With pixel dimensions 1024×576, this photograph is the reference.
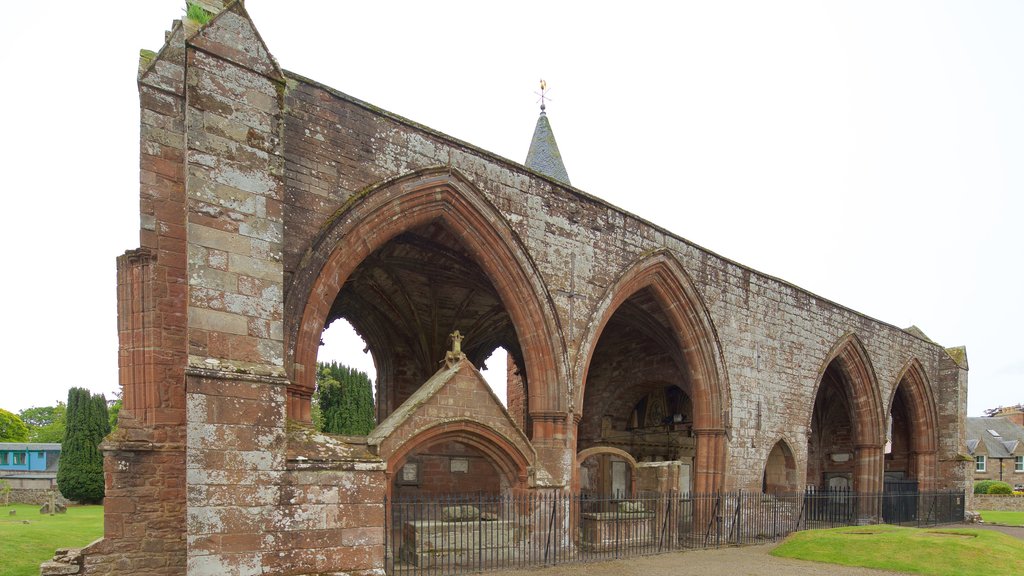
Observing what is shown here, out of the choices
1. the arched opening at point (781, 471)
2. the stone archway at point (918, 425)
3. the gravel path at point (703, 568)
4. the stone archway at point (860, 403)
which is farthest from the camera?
the stone archway at point (918, 425)

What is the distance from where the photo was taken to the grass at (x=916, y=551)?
9.67m

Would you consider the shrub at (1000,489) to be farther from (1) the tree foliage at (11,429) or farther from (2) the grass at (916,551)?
(1) the tree foliage at (11,429)

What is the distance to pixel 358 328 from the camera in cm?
1578

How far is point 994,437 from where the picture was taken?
4466 cm

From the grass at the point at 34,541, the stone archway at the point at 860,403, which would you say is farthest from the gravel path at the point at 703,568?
the stone archway at the point at 860,403

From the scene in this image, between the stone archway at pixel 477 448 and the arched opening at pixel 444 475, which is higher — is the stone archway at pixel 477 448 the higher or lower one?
the higher one

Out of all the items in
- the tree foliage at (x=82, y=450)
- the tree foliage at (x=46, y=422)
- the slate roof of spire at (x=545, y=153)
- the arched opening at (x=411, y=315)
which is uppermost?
the slate roof of spire at (x=545, y=153)

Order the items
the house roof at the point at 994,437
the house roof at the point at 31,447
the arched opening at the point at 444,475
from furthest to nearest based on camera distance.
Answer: the house roof at the point at 994,437 → the house roof at the point at 31,447 → the arched opening at the point at 444,475

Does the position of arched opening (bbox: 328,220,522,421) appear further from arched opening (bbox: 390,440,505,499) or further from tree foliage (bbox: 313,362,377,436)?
tree foliage (bbox: 313,362,377,436)

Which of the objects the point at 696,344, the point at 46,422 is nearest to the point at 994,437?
the point at 696,344

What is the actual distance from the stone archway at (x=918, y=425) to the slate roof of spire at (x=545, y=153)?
11.1 metres

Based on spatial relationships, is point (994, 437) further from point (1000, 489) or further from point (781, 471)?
point (781, 471)

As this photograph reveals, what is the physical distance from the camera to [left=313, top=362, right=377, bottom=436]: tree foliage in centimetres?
2773

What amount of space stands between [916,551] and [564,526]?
16.7 ft
